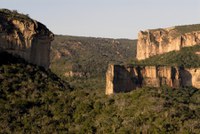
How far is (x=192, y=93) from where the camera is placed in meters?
124

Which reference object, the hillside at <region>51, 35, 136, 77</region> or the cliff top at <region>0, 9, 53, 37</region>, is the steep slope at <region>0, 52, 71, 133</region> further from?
the hillside at <region>51, 35, 136, 77</region>

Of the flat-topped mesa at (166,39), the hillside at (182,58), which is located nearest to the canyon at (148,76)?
the hillside at (182,58)

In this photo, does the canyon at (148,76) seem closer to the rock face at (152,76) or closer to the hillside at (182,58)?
the rock face at (152,76)

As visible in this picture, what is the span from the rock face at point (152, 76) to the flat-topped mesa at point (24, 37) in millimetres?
58796

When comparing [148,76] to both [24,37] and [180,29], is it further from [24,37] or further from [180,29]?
[24,37]

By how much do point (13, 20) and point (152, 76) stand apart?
71241 mm

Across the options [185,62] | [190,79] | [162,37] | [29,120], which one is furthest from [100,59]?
[29,120]

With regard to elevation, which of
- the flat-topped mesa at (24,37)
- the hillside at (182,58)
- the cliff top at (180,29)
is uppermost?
the cliff top at (180,29)

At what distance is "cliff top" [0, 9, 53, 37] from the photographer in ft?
203

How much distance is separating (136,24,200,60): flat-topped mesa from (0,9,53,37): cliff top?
9767 centimetres

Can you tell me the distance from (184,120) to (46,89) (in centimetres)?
1460

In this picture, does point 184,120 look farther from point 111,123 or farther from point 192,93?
point 192,93

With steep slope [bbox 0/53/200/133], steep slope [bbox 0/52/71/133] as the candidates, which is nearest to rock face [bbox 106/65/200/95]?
steep slope [bbox 0/52/71/133]

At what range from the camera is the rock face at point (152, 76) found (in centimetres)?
12619
